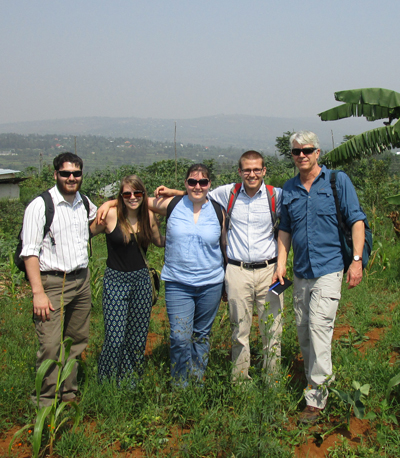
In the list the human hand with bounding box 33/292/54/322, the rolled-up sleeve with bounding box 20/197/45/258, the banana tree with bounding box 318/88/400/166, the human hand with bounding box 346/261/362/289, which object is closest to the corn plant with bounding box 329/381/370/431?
the human hand with bounding box 346/261/362/289

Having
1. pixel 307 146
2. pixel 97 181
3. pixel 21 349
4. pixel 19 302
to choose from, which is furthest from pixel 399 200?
pixel 97 181

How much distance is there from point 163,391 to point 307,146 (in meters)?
2.14

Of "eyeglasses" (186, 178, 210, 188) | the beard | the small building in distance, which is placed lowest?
the small building in distance

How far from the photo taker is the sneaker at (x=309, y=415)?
2.88 metres

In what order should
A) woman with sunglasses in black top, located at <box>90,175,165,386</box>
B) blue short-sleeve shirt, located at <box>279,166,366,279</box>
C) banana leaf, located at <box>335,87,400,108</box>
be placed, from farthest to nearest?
banana leaf, located at <box>335,87,400,108</box>
woman with sunglasses in black top, located at <box>90,175,165,386</box>
blue short-sleeve shirt, located at <box>279,166,366,279</box>

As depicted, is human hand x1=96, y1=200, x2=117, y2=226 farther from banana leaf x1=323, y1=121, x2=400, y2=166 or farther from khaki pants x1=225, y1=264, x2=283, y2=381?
banana leaf x1=323, y1=121, x2=400, y2=166

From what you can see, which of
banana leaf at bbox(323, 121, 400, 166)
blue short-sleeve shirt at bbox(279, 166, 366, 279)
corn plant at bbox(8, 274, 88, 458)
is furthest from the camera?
banana leaf at bbox(323, 121, 400, 166)

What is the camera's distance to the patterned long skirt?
10.6 ft

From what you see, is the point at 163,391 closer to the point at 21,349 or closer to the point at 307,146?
the point at 21,349

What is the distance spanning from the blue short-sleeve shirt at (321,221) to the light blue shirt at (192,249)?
0.63 m

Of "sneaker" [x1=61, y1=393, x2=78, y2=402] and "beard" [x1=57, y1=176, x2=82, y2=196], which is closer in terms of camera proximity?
"beard" [x1=57, y1=176, x2=82, y2=196]

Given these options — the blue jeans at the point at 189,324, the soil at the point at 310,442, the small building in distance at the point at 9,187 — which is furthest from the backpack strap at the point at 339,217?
the small building in distance at the point at 9,187

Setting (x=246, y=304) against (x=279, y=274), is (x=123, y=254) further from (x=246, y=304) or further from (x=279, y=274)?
(x=279, y=274)

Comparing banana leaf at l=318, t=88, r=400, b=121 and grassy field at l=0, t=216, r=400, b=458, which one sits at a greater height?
banana leaf at l=318, t=88, r=400, b=121
